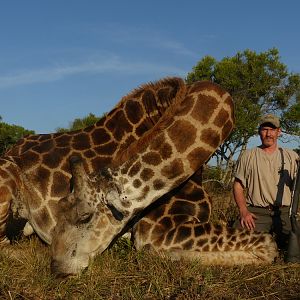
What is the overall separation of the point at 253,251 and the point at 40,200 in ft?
7.24

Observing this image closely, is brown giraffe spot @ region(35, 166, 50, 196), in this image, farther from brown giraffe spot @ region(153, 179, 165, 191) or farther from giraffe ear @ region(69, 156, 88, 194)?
brown giraffe spot @ region(153, 179, 165, 191)

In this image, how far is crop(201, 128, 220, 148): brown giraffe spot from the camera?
15.7ft

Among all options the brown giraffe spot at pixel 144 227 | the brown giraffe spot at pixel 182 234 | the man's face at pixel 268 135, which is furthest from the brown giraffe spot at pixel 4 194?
the man's face at pixel 268 135

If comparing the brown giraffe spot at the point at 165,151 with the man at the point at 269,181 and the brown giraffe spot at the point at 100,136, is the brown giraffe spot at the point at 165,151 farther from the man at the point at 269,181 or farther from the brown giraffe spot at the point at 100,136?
the man at the point at 269,181

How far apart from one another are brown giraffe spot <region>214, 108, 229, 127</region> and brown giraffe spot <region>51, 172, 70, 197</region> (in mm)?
1686

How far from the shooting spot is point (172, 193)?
17.3 feet

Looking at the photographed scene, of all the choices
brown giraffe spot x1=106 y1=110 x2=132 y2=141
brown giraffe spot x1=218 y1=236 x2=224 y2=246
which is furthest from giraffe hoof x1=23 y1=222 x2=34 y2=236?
brown giraffe spot x1=218 y1=236 x2=224 y2=246

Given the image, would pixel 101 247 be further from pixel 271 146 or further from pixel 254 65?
pixel 254 65

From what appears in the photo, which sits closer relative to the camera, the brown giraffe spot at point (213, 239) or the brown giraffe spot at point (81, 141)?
the brown giraffe spot at point (213, 239)

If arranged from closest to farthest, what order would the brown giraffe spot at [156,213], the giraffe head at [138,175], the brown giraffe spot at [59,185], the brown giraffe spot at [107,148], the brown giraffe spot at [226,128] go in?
the giraffe head at [138,175]
the brown giraffe spot at [226,128]
the brown giraffe spot at [156,213]
the brown giraffe spot at [59,185]
the brown giraffe spot at [107,148]

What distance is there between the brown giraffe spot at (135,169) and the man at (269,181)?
60.1 inches

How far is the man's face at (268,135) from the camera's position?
18.6 feet

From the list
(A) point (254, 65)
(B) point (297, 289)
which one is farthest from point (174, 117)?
(A) point (254, 65)

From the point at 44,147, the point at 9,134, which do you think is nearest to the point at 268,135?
the point at 44,147
